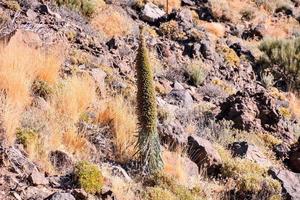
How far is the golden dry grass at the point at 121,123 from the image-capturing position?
234 inches

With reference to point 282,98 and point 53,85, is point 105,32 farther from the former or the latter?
point 53,85

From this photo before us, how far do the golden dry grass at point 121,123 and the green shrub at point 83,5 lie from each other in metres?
5.26

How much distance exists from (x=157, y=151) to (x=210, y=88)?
4736 mm

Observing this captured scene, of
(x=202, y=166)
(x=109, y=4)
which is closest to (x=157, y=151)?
(x=202, y=166)

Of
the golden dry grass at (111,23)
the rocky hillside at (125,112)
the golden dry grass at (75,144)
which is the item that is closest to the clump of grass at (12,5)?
the rocky hillside at (125,112)

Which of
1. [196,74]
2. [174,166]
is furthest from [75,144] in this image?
[196,74]

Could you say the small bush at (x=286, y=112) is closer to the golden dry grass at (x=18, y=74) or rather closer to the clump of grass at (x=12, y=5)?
the golden dry grass at (x=18, y=74)

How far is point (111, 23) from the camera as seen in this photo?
473 inches

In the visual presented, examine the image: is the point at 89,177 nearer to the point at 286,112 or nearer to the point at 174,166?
the point at 174,166

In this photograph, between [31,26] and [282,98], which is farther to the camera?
[282,98]

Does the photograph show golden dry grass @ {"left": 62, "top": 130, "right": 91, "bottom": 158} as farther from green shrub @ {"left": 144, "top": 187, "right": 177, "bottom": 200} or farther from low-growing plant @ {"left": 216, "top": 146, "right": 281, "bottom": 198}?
low-growing plant @ {"left": 216, "top": 146, "right": 281, "bottom": 198}

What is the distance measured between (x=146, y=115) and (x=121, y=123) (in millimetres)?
1034

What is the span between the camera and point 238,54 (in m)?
13.2

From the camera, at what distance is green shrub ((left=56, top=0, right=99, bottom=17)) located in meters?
11.6
